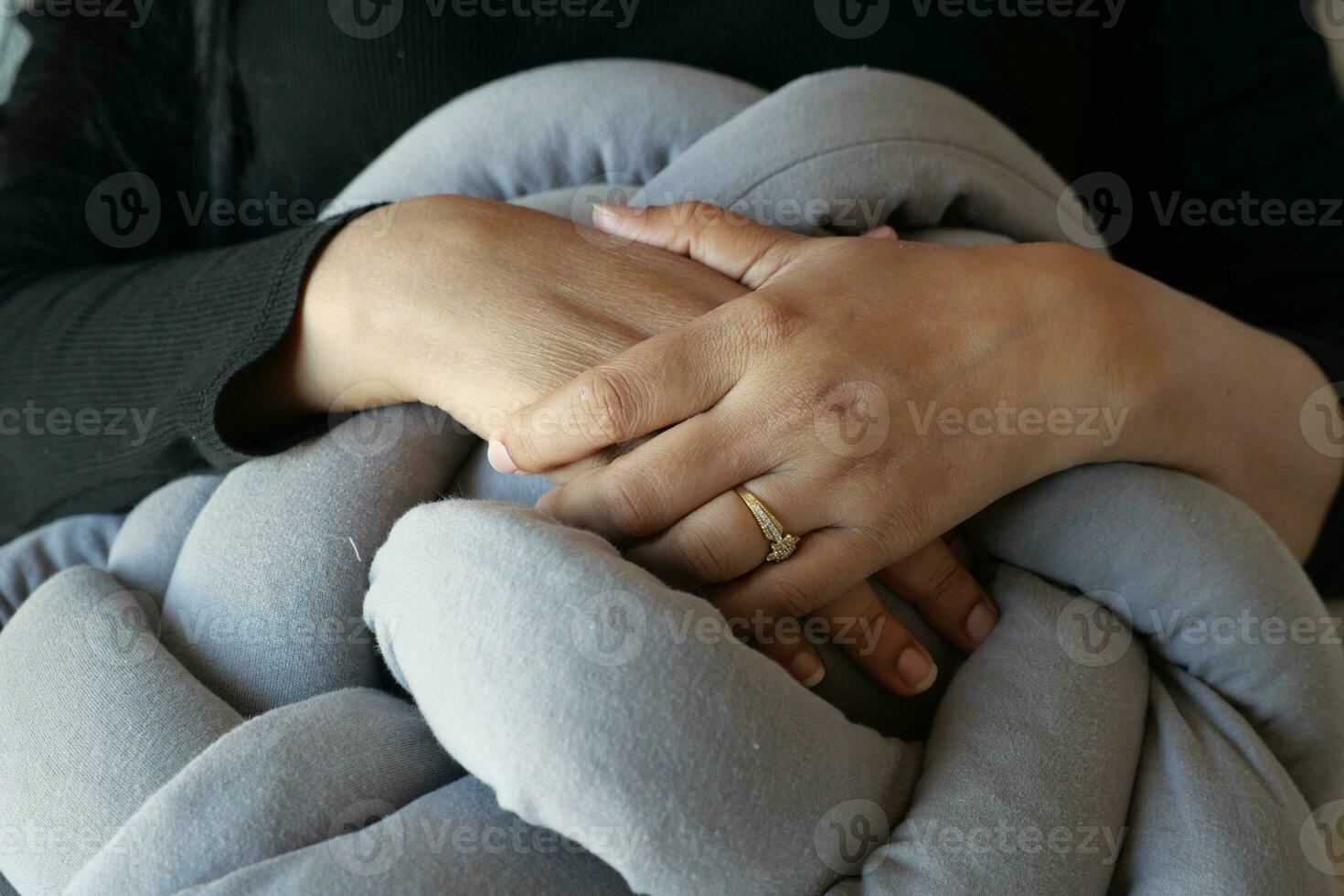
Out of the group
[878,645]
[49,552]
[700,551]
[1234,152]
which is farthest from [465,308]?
[1234,152]

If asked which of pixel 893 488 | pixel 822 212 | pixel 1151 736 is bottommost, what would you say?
pixel 1151 736

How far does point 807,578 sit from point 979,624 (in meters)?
0.12

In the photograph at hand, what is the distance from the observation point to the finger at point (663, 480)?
0.58 meters

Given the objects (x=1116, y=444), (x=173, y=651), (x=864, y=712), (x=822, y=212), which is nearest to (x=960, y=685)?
(x=864, y=712)

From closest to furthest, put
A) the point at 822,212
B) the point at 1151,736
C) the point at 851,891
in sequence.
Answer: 1. the point at 851,891
2. the point at 1151,736
3. the point at 822,212

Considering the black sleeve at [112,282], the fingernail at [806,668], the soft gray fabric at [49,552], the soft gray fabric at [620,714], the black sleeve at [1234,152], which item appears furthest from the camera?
the black sleeve at [1234,152]

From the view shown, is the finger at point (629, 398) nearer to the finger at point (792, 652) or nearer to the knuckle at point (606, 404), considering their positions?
the knuckle at point (606, 404)

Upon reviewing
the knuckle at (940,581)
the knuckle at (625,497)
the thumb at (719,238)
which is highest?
the thumb at (719,238)

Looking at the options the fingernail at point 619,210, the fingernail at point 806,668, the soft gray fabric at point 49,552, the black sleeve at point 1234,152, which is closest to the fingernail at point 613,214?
the fingernail at point 619,210

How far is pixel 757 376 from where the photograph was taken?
0.59 meters

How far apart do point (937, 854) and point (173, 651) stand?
48 centimetres

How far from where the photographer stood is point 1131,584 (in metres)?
0.61

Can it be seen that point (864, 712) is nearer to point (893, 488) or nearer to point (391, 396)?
point (893, 488)

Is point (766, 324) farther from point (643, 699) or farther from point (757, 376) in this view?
point (643, 699)
